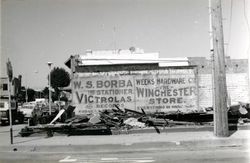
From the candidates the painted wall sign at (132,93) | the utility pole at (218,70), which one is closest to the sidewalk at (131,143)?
the utility pole at (218,70)

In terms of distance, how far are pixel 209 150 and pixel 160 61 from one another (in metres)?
24.5

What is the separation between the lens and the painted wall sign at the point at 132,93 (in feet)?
65.0

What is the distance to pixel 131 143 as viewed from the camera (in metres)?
12.7

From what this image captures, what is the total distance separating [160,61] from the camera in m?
35.7

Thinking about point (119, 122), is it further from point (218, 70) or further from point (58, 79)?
point (58, 79)

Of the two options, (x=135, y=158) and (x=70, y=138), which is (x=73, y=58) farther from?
(x=135, y=158)

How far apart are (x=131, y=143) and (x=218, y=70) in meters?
3.76

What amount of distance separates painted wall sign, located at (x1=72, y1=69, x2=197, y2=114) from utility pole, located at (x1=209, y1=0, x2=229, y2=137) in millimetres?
6334

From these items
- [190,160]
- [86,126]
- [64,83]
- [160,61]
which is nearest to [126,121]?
[86,126]

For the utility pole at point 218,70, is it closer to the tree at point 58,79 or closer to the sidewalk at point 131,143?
the sidewalk at point 131,143

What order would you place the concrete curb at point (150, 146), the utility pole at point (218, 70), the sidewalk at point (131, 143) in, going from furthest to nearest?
the utility pole at point (218, 70) < the sidewalk at point (131, 143) < the concrete curb at point (150, 146)

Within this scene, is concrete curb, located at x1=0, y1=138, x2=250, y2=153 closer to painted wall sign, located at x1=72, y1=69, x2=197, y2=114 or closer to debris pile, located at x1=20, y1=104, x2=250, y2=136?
debris pile, located at x1=20, y1=104, x2=250, y2=136

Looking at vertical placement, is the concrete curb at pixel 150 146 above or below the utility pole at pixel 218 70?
below

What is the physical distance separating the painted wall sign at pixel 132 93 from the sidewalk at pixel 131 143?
16.7 feet
